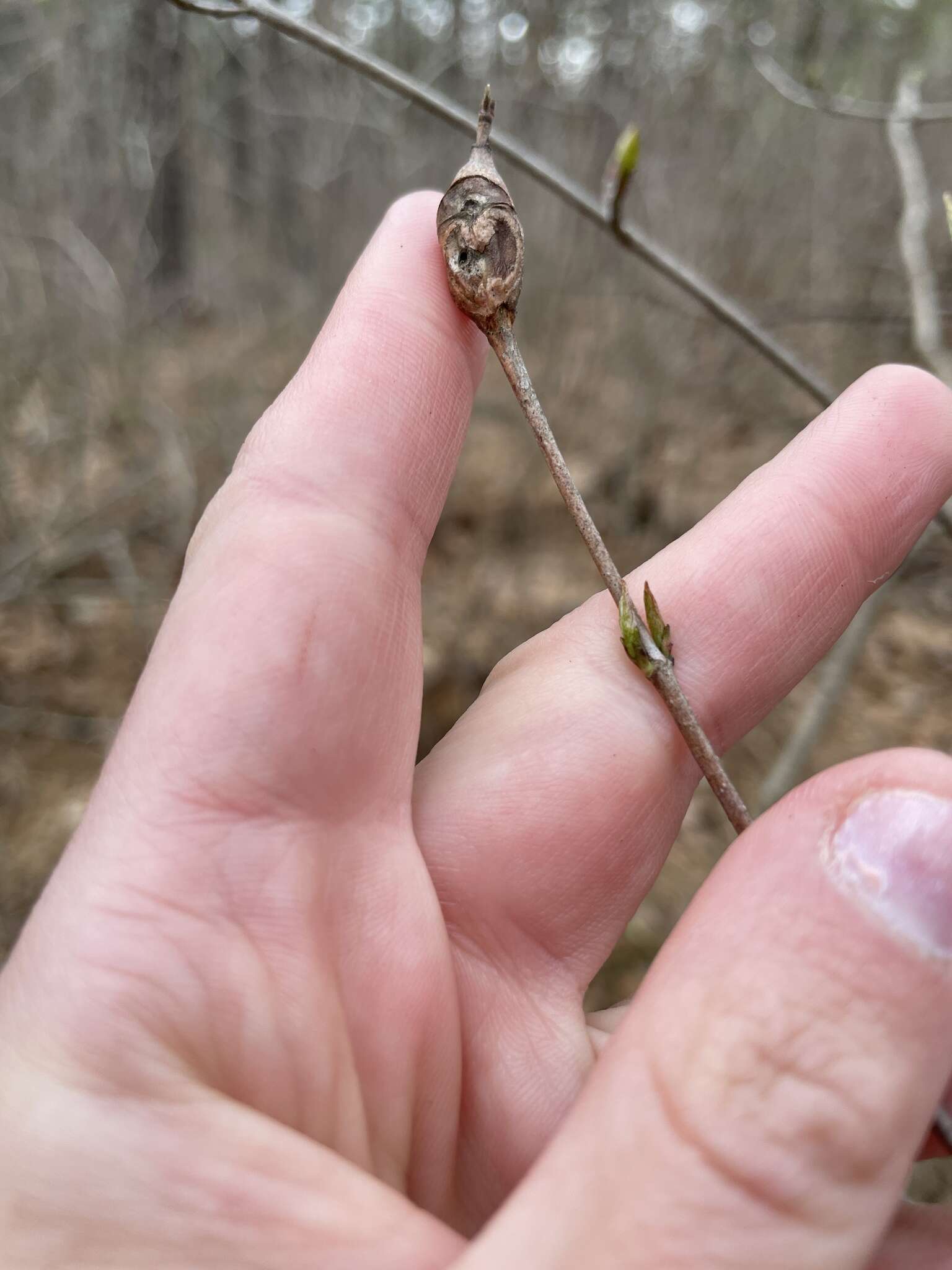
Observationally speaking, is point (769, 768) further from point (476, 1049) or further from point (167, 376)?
point (167, 376)

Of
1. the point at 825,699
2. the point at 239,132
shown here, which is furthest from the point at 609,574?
the point at 239,132

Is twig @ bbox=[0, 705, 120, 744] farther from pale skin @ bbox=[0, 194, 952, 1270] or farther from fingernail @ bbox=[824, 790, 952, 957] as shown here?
fingernail @ bbox=[824, 790, 952, 957]

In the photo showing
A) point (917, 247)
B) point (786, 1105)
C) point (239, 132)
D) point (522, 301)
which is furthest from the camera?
point (239, 132)

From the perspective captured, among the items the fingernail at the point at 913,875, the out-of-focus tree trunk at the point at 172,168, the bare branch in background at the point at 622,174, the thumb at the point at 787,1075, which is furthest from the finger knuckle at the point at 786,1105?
the out-of-focus tree trunk at the point at 172,168

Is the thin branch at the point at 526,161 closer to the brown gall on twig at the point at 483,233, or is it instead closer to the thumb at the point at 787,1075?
the brown gall on twig at the point at 483,233

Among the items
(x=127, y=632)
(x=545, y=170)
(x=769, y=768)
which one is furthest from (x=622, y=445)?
(x=545, y=170)

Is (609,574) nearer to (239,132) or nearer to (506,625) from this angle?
(506,625)
